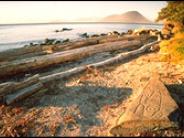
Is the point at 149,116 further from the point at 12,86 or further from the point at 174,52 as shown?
the point at 174,52

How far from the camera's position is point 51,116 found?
7695mm

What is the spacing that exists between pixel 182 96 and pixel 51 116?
421cm

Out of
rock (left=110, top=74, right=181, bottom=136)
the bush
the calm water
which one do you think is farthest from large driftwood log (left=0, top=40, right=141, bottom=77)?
the calm water

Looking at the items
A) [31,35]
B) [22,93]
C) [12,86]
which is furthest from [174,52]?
[31,35]

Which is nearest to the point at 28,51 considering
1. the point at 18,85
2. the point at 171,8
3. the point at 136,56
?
the point at 136,56

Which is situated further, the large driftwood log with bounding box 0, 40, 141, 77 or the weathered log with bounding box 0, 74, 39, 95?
the large driftwood log with bounding box 0, 40, 141, 77

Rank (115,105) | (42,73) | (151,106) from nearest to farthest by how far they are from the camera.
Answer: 1. (151,106)
2. (115,105)
3. (42,73)

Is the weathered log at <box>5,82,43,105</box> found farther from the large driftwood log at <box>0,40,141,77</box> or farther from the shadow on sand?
the large driftwood log at <box>0,40,141,77</box>

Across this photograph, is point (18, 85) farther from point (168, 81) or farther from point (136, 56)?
point (136, 56)

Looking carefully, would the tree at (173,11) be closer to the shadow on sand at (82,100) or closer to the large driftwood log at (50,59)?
the large driftwood log at (50,59)

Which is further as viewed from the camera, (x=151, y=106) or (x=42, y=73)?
(x=42, y=73)

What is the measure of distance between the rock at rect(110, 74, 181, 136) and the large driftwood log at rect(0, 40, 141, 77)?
6.08 meters

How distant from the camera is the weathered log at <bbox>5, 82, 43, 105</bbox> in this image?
8492mm

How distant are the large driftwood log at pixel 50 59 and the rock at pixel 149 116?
608 cm
